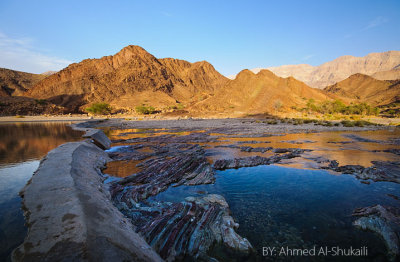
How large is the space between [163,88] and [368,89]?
134 meters

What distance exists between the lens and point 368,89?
120125mm

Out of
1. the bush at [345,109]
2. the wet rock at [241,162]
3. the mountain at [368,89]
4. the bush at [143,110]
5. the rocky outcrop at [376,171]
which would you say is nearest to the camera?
the rocky outcrop at [376,171]

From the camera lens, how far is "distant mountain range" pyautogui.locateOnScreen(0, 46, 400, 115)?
79.2 m

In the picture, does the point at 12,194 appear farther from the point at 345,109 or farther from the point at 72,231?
the point at 345,109

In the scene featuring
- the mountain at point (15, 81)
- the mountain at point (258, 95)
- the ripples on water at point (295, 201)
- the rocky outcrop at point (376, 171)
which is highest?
the mountain at point (15, 81)

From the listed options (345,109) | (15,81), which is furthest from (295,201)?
(15,81)

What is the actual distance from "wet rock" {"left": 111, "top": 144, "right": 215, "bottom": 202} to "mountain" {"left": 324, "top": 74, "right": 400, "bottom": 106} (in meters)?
117

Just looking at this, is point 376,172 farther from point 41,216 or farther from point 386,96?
point 386,96

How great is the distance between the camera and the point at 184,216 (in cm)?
514

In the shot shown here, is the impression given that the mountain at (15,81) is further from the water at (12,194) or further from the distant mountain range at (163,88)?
the water at (12,194)

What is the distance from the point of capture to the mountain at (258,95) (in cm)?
7131

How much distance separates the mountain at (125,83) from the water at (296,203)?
10621 cm

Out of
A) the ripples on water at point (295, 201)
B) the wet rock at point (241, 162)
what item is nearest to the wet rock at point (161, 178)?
the ripples on water at point (295, 201)

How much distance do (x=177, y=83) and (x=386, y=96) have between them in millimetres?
128654
